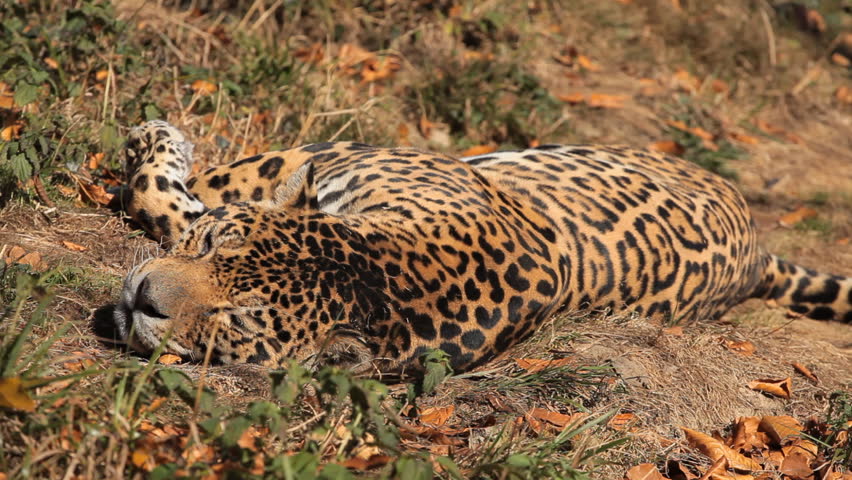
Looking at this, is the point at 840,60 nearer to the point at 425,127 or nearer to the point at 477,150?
the point at 477,150

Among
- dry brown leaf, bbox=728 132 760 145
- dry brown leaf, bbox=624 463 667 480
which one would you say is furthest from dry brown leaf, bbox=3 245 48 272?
dry brown leaf, bbox=728 132 760 145

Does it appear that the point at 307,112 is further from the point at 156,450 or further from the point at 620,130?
the point at 156,450

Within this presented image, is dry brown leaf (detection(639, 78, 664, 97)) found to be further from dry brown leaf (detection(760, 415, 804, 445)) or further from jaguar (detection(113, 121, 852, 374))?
dry brown leaf (detection(760, 415, 804, 445))

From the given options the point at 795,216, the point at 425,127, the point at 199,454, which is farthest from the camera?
the point at 795,216

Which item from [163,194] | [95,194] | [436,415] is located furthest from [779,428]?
[95,194]

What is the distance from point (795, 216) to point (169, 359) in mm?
6228

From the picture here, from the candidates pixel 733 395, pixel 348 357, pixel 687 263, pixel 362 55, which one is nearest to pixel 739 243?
pixel 687 263

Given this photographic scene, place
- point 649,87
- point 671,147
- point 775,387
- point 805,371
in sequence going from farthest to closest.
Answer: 1. point 649,87
2. point 671,147
3. point 805,371
4. point 775,387

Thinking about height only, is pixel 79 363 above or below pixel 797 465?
above

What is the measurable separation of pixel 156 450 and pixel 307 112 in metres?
4.37

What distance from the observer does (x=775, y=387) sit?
5203mm

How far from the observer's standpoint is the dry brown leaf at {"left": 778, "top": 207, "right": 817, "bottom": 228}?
8359mm

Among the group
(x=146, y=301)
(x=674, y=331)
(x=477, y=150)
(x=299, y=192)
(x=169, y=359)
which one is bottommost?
(x=674, y=331)

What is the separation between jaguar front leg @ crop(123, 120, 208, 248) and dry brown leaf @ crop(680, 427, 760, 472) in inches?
114
